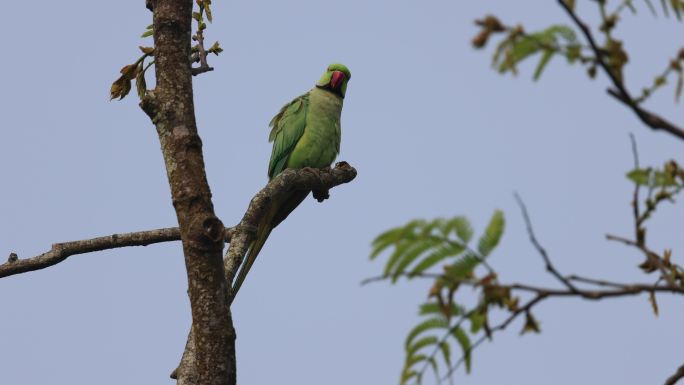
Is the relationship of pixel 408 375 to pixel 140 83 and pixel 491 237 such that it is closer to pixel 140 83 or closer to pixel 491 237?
pixel 491 237

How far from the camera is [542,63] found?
1802 mm

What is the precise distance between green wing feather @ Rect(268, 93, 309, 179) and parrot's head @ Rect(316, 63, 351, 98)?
0.48 m

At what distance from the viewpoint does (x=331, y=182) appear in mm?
5984

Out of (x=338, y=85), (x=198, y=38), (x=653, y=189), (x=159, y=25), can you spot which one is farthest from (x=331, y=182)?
(x=653, y=189)

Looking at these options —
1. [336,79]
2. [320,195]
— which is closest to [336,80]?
[336,79]

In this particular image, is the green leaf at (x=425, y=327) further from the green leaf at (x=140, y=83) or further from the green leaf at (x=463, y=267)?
the green leaf at (x=140, y=83)

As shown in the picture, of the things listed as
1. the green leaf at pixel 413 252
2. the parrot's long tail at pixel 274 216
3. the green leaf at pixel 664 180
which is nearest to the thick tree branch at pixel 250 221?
Answer: the parrot's long tail at pixel 274 216

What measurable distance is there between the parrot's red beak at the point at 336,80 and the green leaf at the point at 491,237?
707 cm

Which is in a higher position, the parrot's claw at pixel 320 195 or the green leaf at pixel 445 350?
the parrot's claw at pixel 320 195

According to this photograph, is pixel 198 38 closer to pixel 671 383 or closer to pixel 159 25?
pixel 159 25

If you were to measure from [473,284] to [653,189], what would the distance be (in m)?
0.53

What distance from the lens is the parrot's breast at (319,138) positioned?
7938mm

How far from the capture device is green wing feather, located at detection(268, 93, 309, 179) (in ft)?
26.4

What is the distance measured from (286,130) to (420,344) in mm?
6257
